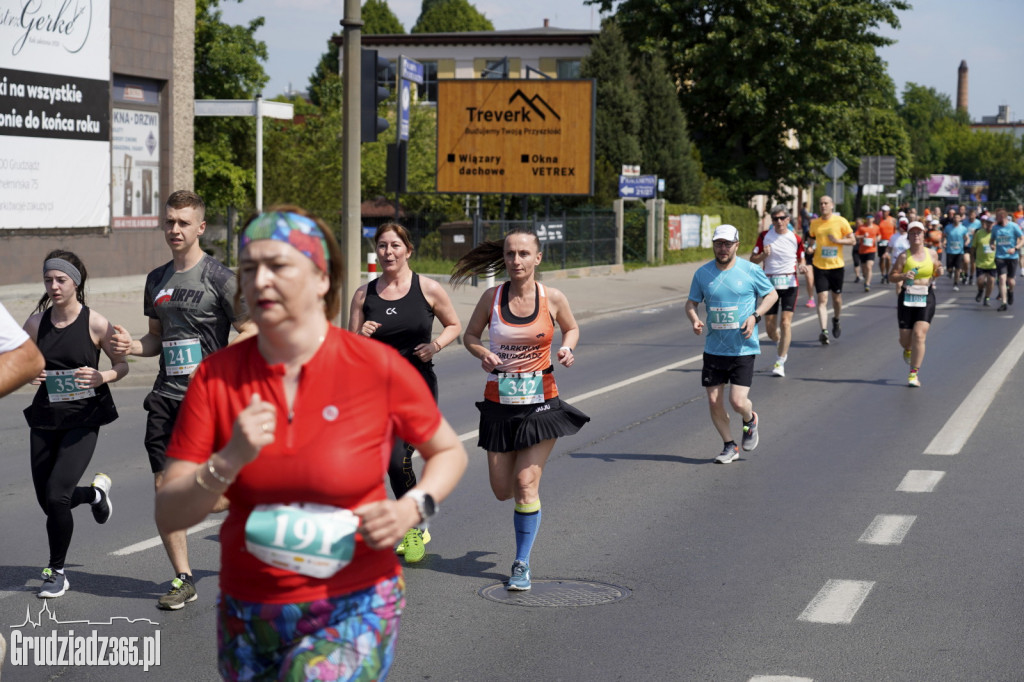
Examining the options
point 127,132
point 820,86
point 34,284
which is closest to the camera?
point 34,284

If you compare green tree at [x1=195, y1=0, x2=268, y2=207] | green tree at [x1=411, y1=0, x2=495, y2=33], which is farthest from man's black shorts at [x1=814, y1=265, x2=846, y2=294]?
green tree at [x1=411, y1=0, x2=495, y2=33]

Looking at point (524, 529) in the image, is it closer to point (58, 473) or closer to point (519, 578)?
point (519, 578)

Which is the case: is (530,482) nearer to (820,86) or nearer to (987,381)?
(987,381)

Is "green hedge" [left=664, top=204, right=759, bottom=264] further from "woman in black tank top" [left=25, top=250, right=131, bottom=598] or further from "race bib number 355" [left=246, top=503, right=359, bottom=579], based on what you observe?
"race bib number 355" [left=246, top=503, right=359, bottom=579]

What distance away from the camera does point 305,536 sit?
299 centimetres

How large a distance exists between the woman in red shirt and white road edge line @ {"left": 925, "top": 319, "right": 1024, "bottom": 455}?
8226 mm

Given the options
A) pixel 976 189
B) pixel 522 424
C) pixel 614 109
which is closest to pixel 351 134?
pixel 522 424

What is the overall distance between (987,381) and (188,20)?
62.6 feet

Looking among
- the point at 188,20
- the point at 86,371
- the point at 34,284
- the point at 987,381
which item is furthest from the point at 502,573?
the point at 188,20

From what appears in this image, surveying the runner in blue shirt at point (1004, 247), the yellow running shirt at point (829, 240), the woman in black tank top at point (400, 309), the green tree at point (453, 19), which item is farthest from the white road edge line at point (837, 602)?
the green tree at point (453, 19)

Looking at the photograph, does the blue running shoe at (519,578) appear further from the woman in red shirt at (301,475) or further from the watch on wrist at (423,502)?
the watch on wrist at (423,502)

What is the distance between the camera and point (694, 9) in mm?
55656

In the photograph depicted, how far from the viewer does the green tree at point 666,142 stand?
159 ft

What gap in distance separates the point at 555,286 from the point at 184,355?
81.4 feet
